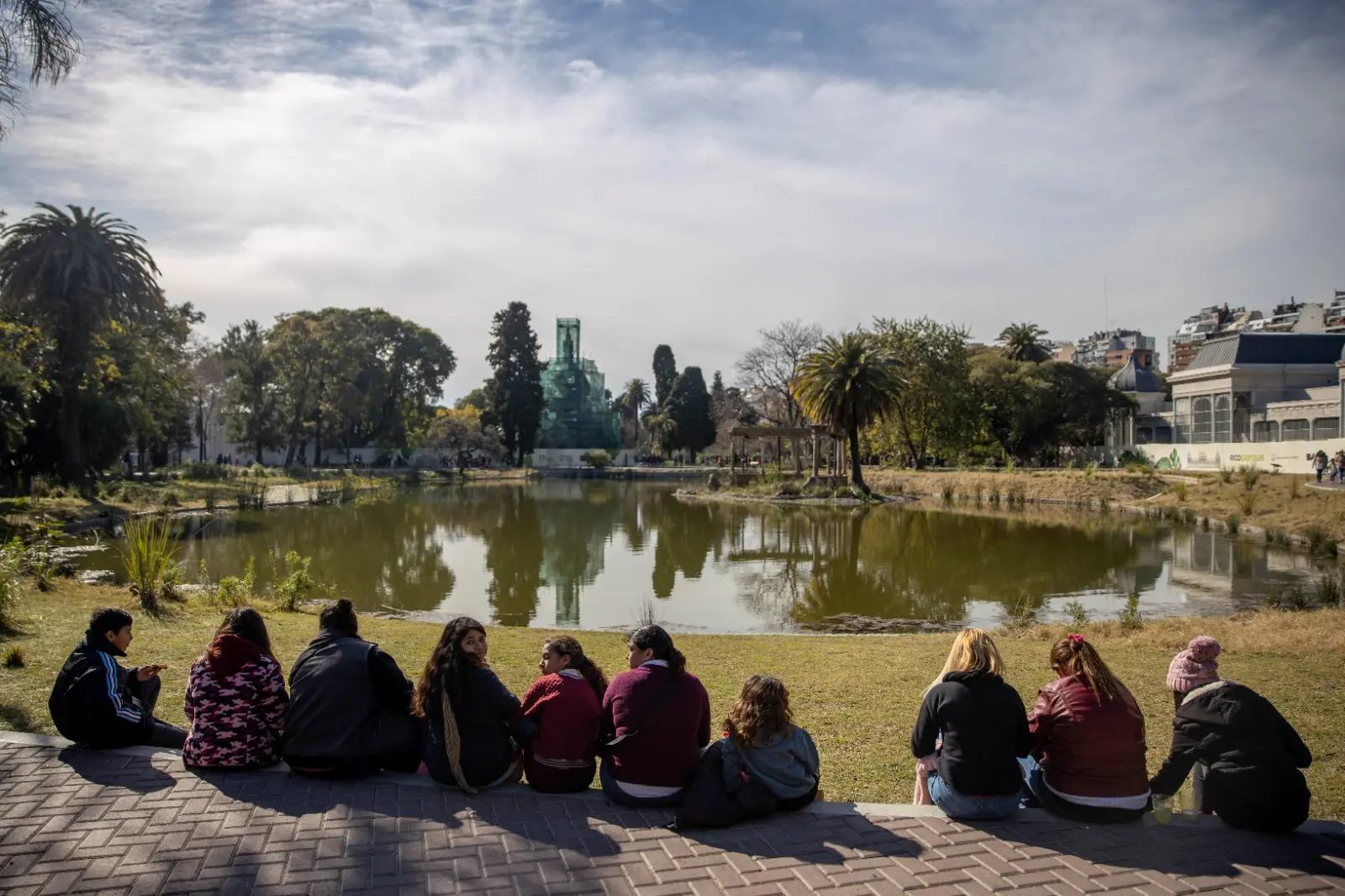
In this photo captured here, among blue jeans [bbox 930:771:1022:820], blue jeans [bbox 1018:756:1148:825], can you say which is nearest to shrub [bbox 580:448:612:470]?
blue jeans [bbox 1018:756:1148:825]

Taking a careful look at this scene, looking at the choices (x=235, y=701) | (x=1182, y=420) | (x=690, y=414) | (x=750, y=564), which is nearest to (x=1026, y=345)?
(x=1182, y=420)

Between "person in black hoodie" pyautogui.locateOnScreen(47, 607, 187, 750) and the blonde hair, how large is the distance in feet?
14.0

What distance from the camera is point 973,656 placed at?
4.15m

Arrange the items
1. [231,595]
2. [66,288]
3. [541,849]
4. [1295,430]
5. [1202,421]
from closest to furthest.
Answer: [541,849]
[231,595]
[66,288]
[1295,430]
[1202,421]

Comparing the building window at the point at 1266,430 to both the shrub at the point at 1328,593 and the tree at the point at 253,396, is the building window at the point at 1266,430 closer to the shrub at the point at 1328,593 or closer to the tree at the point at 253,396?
the shrub at the point at 1328,593

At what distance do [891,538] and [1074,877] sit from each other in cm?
2088

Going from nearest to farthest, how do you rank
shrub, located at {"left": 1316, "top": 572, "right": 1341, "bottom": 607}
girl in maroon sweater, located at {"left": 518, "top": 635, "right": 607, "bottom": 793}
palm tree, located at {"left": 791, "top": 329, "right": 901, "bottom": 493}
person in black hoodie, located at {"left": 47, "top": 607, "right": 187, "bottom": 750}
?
girl in maroon sweater, located at {"left": 518, "top": 635, "right": 607, "bottom": 793} < person in black hoodie, located at {"left": 47, "top": 607, "right": 187, "bottom": 750} < shrub, located at {"left": 1316, "top": 572, "right": 1341, "bottom": 607} < palm tree, located at {"left": 791, "top": 329, "right": 901, "bottom": 493}

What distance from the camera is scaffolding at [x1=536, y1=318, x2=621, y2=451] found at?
7844 cm

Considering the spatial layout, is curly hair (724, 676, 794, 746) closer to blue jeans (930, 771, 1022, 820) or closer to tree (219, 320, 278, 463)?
blue jeans (930, 771, 1022, 820)

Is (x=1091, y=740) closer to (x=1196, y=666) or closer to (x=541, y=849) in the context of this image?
(x=1196, y=666)

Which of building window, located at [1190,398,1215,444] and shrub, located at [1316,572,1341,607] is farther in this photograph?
building window, located at [1190,398,1215,444]

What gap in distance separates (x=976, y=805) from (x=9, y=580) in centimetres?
960

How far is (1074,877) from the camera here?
3721mm

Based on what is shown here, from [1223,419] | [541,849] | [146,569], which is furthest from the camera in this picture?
[1223,419]
